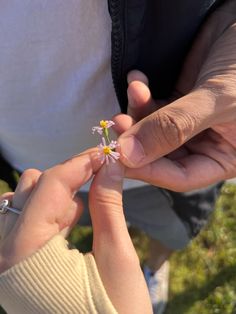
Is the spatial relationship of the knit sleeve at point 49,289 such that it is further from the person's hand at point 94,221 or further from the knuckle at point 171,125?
the knuckle at point 171,125

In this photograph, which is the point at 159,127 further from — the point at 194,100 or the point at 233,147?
the point at 233,147

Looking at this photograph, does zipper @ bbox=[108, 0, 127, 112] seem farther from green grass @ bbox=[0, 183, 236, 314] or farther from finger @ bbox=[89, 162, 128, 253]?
green grass @ bbox=[0, 183, 236, 314]

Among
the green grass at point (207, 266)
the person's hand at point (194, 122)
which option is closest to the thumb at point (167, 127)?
the person's hand at point (194, 122)

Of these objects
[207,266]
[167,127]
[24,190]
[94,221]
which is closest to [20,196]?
[24,190]

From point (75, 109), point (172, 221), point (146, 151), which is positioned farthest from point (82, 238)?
point (146, 151)

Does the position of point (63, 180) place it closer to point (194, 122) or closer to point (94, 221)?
point (94, 221)

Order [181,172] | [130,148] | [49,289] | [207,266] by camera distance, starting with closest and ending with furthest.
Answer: [49,289], [130,148], [181,172], [207,266]

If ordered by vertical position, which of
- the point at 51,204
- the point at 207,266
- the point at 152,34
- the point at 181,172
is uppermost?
the point at 152,34
